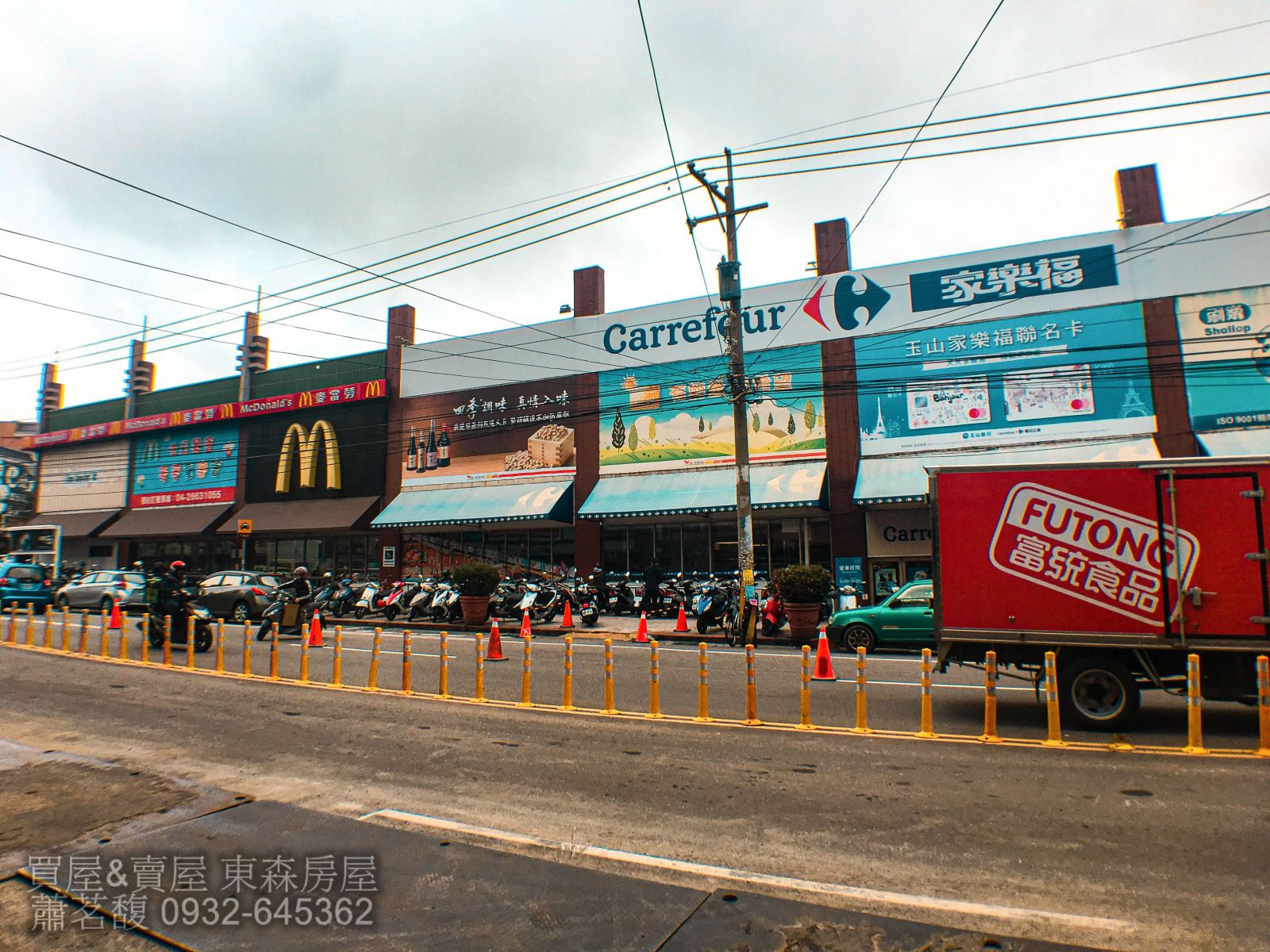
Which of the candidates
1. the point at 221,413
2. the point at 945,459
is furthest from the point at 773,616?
the point at 221,413

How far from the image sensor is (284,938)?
3.99 metres

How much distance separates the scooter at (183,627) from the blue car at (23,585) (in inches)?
491

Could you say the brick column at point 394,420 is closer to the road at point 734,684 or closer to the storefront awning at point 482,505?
the storefront awning at point 482,505

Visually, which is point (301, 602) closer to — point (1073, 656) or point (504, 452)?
point (504, 452)

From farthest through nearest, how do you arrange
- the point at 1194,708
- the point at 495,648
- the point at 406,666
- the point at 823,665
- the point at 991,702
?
the point at 495,648 → the point at 823,665 → the point at 406,666 → the point at 991,702 → the point at 1194,708

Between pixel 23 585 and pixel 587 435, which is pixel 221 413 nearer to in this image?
pixel 23 585

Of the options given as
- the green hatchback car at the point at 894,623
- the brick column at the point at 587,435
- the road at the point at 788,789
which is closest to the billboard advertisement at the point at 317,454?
the brick column at the point at 587,435

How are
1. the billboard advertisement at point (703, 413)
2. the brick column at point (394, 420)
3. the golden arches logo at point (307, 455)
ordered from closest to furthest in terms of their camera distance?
the billboard advertisement at point (703, 413), the brick column at point (394, 420), the golden arches logo at point (307, 455)

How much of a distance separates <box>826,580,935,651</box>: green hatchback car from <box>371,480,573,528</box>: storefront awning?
13.8m

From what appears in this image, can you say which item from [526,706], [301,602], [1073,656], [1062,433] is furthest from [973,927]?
[1062,433]

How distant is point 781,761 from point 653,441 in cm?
2062

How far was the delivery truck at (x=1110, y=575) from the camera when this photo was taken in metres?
8.51

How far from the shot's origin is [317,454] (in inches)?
1377

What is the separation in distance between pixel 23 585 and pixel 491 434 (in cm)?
1639
